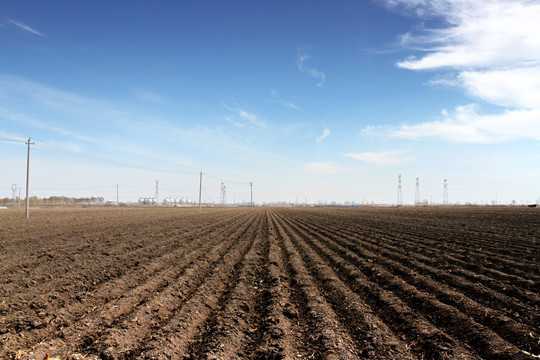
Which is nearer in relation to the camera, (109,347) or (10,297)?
(109,347)

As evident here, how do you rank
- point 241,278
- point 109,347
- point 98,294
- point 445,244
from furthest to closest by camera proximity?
point 445,244
point 241,278
point 98,294
point 109,347

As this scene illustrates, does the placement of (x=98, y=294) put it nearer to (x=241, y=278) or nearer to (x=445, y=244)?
(x=241, y=278)

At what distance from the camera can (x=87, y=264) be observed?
1130cm

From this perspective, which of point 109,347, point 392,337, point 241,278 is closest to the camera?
point 109,347

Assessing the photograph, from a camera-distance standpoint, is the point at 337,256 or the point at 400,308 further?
the point at 337,256

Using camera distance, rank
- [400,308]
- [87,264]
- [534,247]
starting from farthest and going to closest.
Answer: [534,247]
[87,264]
[400,308]

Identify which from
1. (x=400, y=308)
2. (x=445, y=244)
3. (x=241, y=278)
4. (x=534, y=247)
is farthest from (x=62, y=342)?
(x=534, y=247)

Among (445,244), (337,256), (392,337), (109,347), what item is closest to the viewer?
(109,347)

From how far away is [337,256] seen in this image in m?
13.9

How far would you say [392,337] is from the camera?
568cm

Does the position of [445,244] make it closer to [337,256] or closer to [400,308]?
[337,256]

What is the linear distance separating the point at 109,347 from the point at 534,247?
19.0 m

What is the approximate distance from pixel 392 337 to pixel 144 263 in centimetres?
898

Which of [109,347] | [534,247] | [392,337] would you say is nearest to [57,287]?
[109,347]
